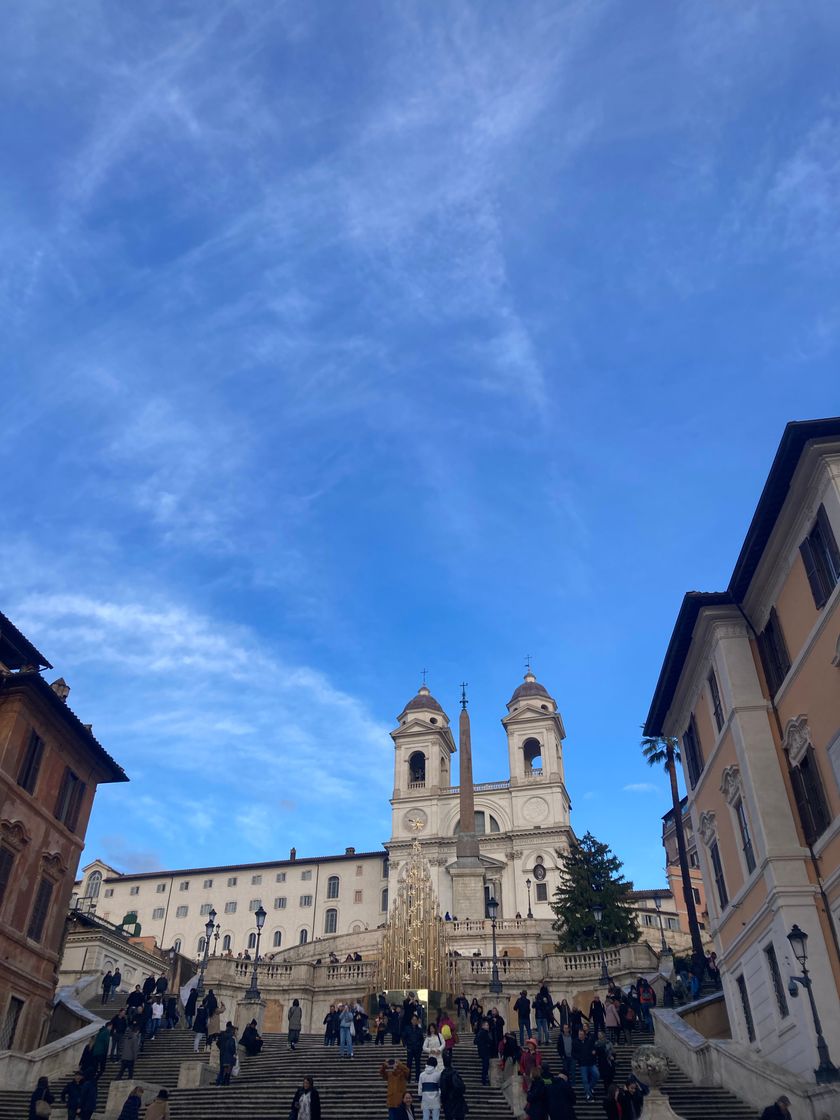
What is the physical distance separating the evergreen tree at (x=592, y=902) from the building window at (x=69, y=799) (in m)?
24.0

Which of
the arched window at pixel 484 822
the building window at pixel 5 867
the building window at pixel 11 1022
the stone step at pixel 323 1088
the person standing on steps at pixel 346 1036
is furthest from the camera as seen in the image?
the arched window at pixel 484 822

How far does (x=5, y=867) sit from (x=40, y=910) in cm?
307

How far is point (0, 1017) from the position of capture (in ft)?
91.0

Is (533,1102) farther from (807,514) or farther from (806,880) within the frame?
(807,514)

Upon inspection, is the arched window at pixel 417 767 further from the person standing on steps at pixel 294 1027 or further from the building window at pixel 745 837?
the building window at pixel 745 837

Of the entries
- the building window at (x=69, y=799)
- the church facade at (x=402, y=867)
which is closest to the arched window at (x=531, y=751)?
the church facade at (x=402, y=867)

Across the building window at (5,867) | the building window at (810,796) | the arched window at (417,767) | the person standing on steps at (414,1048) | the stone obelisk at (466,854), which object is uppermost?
the arched window at (417,767)

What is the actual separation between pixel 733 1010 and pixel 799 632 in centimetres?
1015

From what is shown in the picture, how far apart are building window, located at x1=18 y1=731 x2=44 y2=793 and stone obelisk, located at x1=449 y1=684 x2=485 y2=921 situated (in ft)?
111

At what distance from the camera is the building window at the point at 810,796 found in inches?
774

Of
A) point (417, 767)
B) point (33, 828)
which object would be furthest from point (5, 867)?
point (417, 767)

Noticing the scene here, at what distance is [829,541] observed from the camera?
18719 millimetres

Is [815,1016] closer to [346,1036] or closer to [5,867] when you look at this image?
[346,1036]

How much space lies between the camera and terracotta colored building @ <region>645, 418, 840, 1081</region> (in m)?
18.6
